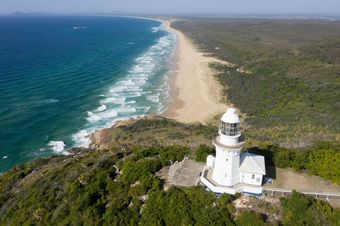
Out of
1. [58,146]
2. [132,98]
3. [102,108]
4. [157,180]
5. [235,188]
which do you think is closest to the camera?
[235,188]

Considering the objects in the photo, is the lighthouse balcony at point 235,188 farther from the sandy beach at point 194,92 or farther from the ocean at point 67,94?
the sandy beach at point 194,92

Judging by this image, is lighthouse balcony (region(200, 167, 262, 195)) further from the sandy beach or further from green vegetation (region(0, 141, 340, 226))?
the sandy beach

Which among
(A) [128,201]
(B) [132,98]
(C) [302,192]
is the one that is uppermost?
(C) [302,192]

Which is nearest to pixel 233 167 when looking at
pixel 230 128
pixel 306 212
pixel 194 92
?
pixel 230 128

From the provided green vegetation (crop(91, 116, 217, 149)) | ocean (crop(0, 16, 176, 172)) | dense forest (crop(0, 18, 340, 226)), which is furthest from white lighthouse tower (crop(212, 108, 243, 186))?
ocean (crop(0, 16, 176, 172))

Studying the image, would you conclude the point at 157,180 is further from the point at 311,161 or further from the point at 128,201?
the point at 311,161

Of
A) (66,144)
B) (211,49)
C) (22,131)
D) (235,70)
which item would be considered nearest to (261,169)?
(66,144)

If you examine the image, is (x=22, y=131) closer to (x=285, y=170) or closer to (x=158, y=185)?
(x=158, y=185)
